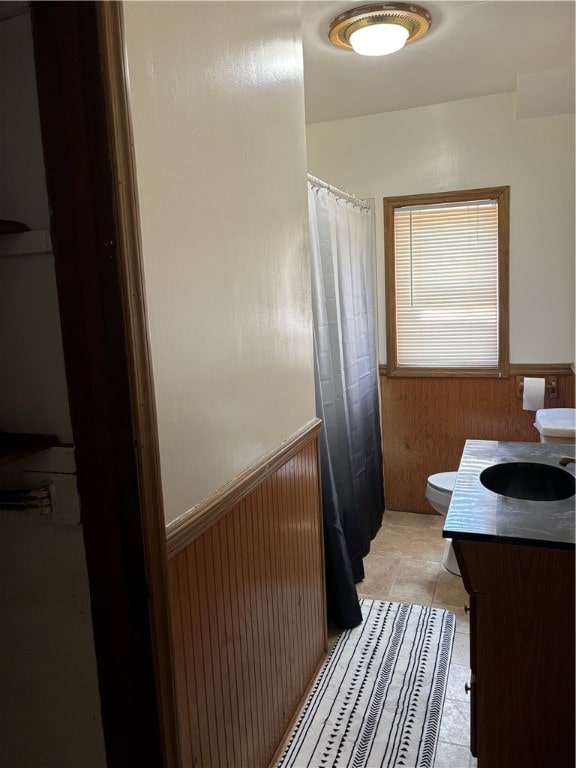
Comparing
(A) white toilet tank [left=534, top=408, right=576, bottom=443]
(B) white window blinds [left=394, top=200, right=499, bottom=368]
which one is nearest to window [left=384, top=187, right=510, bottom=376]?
(B) white window blinds [left=394, top=200, right=499, bottom=368]

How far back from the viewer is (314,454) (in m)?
2.07

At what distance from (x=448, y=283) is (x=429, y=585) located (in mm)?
1725

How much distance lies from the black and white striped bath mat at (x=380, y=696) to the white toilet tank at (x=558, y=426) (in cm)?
98

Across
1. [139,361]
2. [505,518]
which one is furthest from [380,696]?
[139,361]

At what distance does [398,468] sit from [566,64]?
2346 mm

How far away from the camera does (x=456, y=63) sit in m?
2.61

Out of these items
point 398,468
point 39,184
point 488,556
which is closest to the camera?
point 39,184

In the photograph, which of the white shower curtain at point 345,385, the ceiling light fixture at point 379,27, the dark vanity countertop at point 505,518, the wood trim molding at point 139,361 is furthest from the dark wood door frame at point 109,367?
the ceiling light fixture at point 379,27

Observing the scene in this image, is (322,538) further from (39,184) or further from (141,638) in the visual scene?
(39,184)

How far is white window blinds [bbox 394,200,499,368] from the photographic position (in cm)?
324

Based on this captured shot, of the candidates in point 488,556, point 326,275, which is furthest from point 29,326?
point 326,275

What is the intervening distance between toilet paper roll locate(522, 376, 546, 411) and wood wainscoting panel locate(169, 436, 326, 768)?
1.66 metres

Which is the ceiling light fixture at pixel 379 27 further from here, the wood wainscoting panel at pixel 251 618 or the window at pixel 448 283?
the wood wainscoting panel at pixel 251 618

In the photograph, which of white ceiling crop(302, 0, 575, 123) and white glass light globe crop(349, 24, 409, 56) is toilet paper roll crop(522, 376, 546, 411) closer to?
white ceiling crop(302, 0, 575, 123)
